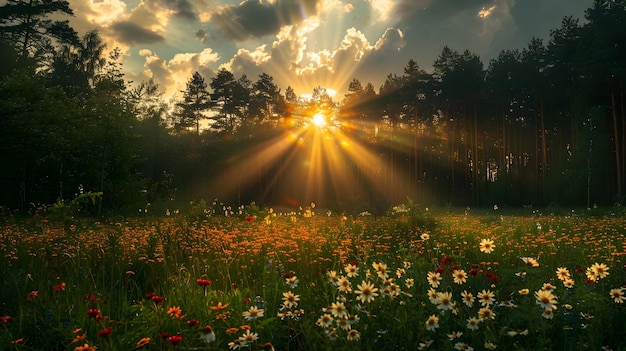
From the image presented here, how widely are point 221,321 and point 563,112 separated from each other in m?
44.2

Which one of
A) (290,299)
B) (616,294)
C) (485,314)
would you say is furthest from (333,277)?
(616,294)

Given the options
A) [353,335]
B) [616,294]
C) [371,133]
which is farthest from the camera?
[371,133]

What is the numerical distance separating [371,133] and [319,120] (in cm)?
596

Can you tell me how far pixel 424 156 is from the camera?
46.5 m

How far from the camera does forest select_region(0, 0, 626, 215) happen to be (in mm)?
24844

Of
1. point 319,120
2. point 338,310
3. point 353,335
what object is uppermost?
point 319,120

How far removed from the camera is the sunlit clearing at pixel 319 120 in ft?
162

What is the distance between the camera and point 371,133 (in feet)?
162

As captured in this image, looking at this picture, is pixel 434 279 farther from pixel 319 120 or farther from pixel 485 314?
pixel 319 120

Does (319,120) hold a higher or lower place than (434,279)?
higher

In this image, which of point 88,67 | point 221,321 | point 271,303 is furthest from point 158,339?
point 88,67

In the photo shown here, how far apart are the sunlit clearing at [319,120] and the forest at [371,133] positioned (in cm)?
46

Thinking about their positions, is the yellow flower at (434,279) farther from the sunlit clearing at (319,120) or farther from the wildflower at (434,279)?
the sunlit clearing at (319,120)

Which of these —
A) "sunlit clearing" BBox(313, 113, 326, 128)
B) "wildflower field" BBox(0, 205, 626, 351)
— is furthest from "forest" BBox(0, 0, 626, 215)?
"wildflower field" BBox(0, 205, 626, 351)
